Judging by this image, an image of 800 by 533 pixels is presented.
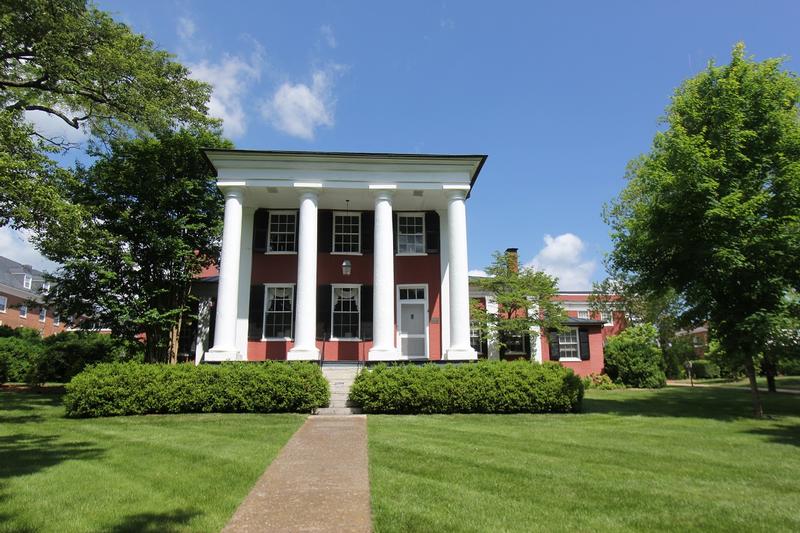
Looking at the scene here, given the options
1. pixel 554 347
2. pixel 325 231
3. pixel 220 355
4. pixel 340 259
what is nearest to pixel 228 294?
pixel 220 355

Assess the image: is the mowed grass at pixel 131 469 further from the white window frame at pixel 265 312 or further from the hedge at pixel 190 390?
the white window frame at pixel 265 312

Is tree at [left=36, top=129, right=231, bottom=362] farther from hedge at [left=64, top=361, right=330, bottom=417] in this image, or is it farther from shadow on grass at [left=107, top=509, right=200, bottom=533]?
shadow on grass at [left=107, top=509, right=200, bottom=533]

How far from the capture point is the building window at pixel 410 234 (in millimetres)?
19328

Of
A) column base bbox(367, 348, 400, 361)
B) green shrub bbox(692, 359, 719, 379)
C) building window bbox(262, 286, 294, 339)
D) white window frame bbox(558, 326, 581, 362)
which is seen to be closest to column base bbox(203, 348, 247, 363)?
building window bbox(262, 286, 294, 339)

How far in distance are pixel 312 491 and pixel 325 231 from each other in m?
14.6

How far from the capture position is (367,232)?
1944 centimetres

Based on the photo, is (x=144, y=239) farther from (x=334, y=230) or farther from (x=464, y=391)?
(x=464, y=391)

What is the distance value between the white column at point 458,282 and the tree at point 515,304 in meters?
4.73

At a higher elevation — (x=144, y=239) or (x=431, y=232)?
(x=431, y=232)

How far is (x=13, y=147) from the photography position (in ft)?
40.3

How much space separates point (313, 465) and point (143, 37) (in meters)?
15.9

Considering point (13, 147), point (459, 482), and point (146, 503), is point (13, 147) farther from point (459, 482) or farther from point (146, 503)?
point (459, 482)

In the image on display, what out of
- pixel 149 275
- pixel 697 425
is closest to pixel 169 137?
pixel 149 275

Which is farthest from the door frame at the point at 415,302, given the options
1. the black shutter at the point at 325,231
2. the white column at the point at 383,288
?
the black shutter at the point at 325,231
